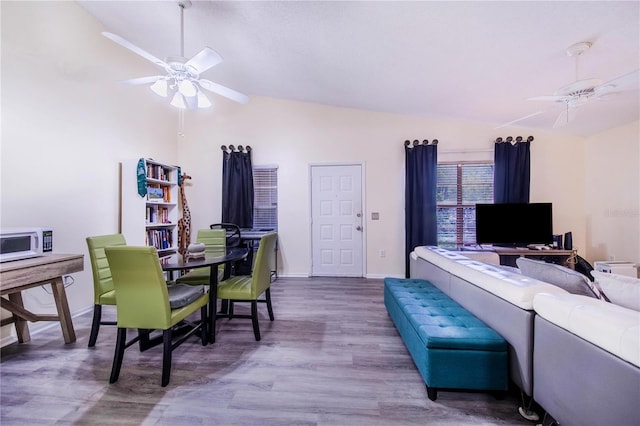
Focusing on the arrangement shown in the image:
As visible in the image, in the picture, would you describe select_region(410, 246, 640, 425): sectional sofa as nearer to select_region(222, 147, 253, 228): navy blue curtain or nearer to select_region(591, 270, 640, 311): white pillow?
select_region(591, 270, 640, 311): white pillow

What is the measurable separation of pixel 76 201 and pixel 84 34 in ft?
6.44

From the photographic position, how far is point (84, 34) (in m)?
2.99

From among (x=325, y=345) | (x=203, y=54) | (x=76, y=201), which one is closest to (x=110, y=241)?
(x=76, y=201)

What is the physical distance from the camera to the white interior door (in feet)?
14.7

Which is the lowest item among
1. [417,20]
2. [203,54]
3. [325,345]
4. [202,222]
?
[325,345]

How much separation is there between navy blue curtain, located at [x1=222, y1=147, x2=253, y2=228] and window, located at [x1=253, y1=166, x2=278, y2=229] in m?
0.15

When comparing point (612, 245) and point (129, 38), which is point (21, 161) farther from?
point (612, 245)

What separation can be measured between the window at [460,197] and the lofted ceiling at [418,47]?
0.83 m

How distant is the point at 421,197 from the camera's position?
4152 mm

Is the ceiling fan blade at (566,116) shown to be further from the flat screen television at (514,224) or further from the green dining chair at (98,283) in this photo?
the green dining chair at (98,283)

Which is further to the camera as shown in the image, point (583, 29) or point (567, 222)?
point (567, 222)

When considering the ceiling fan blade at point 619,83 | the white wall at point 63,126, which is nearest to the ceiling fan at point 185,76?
the white wall at point 63,126

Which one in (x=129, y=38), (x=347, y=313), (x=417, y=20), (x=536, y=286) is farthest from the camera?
(x=129, y=38)

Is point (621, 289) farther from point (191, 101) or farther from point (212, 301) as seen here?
point (191, 101)
